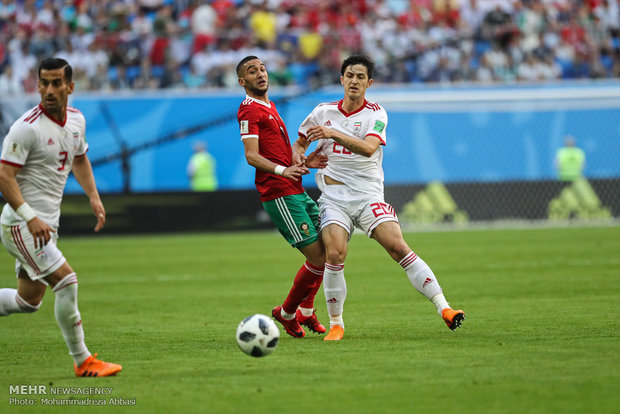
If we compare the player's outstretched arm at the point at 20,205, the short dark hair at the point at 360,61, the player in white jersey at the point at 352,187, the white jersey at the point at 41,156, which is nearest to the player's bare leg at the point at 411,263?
the player in white jersey at the point at 352,187

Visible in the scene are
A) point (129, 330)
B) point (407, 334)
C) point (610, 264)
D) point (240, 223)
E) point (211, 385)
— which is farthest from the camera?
point (240, 223)

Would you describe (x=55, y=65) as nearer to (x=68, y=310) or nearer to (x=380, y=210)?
(x=68, y=310)

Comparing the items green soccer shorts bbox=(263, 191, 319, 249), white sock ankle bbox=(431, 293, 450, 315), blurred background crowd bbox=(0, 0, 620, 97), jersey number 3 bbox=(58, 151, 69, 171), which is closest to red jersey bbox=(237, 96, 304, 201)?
green soccer shorts bbox=(263, 191, 319, 249)

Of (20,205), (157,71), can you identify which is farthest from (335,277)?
(157,71)

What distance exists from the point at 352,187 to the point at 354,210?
0.24m

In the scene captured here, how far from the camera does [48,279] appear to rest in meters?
6.54

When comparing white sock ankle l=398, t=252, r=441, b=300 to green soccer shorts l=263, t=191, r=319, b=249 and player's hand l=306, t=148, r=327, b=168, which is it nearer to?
green soccer shorts l=263, t=191, r=319, b=249

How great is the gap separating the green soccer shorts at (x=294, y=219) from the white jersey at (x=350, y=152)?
484mm

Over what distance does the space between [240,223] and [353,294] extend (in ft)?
37.9

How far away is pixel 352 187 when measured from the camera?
8492 millimetres

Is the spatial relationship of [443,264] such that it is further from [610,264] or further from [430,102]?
[430,102]

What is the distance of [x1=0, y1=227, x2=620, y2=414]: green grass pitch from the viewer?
18.4 feet

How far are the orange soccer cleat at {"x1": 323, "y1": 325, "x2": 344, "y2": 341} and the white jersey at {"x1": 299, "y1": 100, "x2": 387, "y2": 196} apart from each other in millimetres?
1291

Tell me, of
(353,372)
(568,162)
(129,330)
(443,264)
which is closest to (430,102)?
(568,162)
